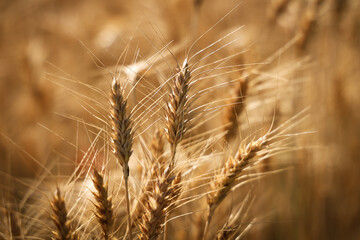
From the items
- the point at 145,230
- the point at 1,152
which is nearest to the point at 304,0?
the point at 145,230

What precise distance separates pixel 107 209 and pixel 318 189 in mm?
1321

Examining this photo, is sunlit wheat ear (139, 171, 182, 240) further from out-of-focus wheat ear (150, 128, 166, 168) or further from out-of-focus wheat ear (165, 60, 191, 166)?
out-of-focus wheat ear (150, 128, 166, 168)

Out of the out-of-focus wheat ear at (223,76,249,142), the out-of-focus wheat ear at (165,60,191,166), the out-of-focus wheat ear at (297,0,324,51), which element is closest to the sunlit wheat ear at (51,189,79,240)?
the out-of-focus wheat ear at (165,60,191,166)

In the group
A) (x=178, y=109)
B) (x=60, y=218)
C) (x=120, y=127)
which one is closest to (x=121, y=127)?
(x=120, y=127)

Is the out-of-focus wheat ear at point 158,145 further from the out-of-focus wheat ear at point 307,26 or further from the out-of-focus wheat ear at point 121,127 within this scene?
the out-of-focus wheat ear at point 307,26

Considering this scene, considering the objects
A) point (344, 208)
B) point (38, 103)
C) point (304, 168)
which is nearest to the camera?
point (304, 168)

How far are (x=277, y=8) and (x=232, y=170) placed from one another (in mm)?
1096

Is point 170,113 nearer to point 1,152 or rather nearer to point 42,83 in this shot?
A: point 42,83

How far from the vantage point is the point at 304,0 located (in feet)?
6.19

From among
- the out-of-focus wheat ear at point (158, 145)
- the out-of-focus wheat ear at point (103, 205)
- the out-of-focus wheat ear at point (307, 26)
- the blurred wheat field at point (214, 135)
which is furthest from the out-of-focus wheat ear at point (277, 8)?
the out-of-focus wheat ear at point (103, 205)

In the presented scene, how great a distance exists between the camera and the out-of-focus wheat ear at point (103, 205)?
815mm

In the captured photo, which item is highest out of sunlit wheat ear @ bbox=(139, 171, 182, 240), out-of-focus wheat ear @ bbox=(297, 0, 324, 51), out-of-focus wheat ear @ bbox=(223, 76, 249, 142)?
out-of-focus wheat ear @ bbox=(297, 0, 324, 51)

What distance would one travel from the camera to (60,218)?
0.83 metres

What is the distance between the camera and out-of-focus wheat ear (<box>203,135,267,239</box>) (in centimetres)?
87
